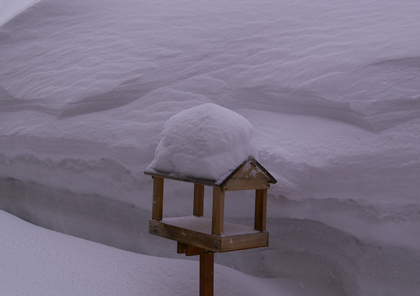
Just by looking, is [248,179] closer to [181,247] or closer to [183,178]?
[183,178]

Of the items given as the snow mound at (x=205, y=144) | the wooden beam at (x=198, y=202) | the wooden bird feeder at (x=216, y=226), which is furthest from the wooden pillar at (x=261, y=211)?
the wooden beam at (x=198, y=202)

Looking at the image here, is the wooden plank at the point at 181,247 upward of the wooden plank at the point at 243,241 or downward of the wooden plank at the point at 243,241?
downward

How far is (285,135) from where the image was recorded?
3.17m

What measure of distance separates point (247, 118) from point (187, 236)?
129 cm

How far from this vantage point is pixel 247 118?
3498 millimetres

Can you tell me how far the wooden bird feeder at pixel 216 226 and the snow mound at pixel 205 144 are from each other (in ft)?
0.17

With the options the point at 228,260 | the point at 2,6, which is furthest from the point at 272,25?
the point at 2,6

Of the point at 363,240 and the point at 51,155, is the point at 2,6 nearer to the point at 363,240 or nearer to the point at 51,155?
the point at 51,155

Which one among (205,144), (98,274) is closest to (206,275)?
(205,144)

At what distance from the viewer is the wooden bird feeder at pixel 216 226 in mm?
2346

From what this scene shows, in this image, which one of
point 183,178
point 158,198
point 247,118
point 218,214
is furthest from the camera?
point 247,118

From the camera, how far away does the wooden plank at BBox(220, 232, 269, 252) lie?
2.32 metres

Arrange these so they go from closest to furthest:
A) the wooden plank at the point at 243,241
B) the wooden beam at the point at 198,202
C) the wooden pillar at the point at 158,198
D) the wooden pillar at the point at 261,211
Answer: the wooden plank at the point at 243,241 → the wooden pillar at the point at 261,211 → the wooden pillar at the point at 158,198 → the wooden beam at the point at 198,202

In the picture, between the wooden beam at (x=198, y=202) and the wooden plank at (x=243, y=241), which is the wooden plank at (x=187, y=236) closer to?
the wooden plank at (x=243, y=241)
